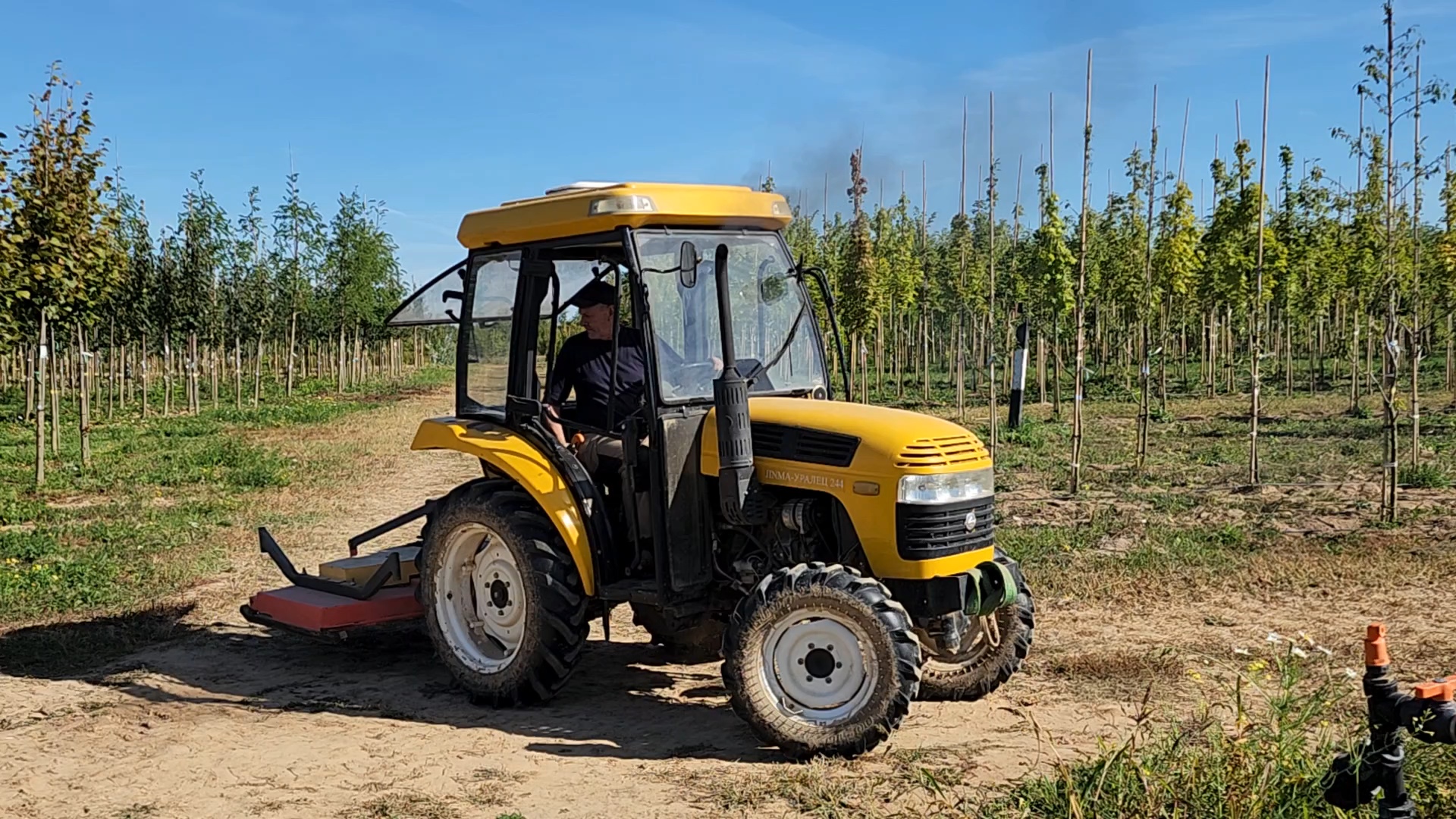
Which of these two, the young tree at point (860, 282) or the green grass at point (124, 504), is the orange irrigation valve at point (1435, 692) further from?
the young tree at point (860, 282)

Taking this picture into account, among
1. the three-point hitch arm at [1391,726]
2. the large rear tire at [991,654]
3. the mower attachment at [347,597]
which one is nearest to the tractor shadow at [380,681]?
the mower attachment at [347,597]

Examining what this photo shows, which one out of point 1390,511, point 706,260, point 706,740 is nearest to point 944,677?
point 706,740

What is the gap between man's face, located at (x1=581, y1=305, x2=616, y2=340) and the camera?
6414mm

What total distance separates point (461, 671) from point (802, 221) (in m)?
27.5

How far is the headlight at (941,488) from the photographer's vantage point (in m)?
5.35

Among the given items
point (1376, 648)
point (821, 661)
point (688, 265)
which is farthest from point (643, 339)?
point (1376, 648)

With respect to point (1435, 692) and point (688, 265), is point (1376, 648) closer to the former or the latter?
point (1435, 692)

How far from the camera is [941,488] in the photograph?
5.41 meters

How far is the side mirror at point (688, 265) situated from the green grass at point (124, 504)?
5.28 meters

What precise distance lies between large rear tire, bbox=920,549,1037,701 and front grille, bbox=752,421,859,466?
1.13 m

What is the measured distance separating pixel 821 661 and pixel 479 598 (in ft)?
7.35

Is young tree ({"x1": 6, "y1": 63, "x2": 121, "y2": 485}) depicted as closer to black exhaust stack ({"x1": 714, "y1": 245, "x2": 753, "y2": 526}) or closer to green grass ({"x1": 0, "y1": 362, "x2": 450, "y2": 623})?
green grass ({"x1": 0, "y1": 362, "x2": 450, "y2": 623})

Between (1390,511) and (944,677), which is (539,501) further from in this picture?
(1390,511)

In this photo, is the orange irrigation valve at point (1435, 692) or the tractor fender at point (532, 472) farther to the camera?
the tractor fender at point (532, 472)
